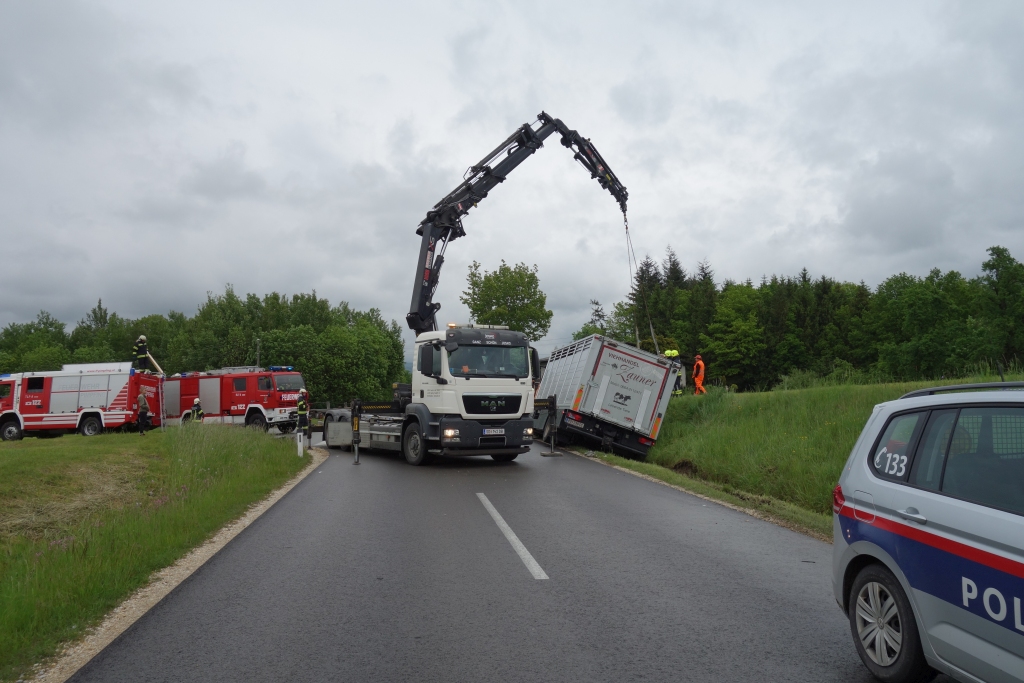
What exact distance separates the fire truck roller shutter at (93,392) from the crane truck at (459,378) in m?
16.0

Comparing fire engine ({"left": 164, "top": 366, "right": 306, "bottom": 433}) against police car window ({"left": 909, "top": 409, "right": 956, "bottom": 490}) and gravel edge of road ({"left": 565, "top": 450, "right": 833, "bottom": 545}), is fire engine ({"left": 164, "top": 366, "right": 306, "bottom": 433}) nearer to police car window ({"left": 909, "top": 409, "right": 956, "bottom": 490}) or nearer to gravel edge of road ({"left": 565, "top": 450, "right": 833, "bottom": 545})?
gravel edge of road ({"left": 565, "top": 450, "right": 833, "bottom": 545})

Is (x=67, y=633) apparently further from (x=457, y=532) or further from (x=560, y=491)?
(x=560, y=491)

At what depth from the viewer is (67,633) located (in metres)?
4.96

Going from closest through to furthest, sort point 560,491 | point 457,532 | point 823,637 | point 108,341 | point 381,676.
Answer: point 381,676, point 823,637, point 457,532, point 560,491, point 108,341

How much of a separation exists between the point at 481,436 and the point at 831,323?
67030mm

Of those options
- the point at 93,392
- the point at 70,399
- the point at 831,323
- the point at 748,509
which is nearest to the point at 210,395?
the point at 93,392

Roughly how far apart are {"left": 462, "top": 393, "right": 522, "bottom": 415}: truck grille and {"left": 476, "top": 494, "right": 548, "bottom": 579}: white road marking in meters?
5.32

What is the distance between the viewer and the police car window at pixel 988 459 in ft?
11.1

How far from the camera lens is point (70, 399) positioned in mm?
29156

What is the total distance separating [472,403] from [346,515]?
6.28 m

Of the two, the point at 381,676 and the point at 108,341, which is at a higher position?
the point at 108,341

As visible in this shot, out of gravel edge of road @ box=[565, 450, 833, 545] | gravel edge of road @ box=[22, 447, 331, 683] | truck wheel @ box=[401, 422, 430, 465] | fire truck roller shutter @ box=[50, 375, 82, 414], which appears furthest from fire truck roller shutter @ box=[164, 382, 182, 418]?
gravel edge of road @ box=[22, 447, 331, 683]

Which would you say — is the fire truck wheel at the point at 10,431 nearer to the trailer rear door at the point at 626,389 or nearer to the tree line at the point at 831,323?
the trailer rear door at the point at 626,389

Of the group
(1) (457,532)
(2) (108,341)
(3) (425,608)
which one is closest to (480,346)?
(1) (457,532)
